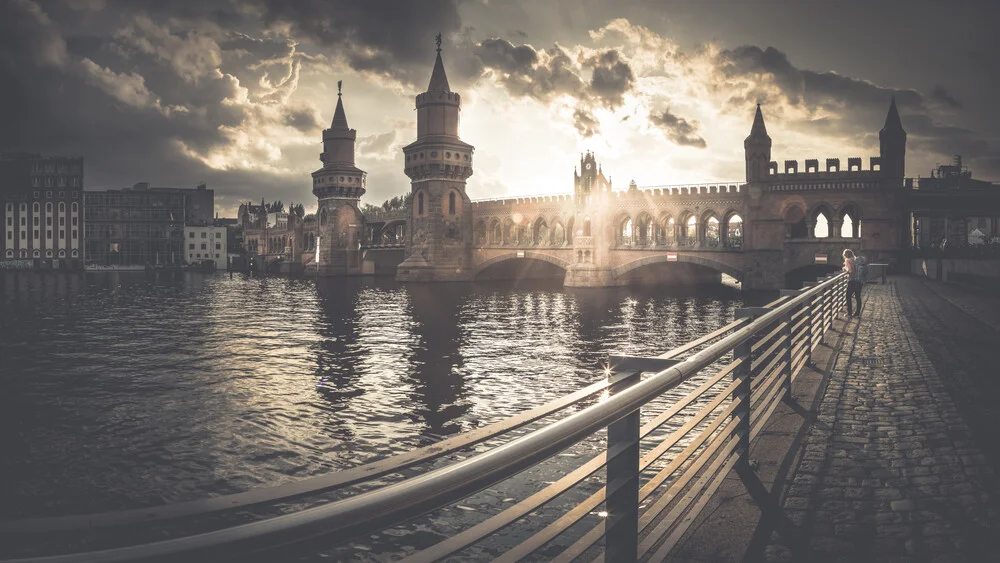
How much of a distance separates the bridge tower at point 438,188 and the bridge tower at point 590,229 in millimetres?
15051

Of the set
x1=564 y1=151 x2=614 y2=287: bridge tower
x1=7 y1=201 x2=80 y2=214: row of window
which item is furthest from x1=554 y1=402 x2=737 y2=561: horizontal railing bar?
x1=7 y1=201 x2=80 y2=214: row of window

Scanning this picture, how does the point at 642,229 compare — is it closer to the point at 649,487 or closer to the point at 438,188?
the point at 438,188

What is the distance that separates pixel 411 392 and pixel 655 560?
1216 cm

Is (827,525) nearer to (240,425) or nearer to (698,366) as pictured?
(698,366)

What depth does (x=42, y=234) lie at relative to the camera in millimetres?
104812

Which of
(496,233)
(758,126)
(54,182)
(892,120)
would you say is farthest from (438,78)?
(54,182)

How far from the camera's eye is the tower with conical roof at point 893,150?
149ft

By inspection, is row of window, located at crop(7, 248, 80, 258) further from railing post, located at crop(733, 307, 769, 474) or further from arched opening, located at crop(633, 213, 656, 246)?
railing post, located at crop(733, 307, 769, 474)

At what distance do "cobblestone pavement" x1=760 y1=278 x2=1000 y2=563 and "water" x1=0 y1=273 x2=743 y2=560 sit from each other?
673 centimetres

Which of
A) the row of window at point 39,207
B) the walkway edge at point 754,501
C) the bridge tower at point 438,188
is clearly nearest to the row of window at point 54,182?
the row of window at point 39,207

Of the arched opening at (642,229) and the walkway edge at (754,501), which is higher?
the arched opening at (642,229)

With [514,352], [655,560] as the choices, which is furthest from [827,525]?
[514,352]

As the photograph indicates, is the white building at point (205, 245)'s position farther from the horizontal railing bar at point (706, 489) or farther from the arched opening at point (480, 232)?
the horizontal railing bar at point (706, 489)

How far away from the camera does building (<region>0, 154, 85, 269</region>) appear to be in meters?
104
